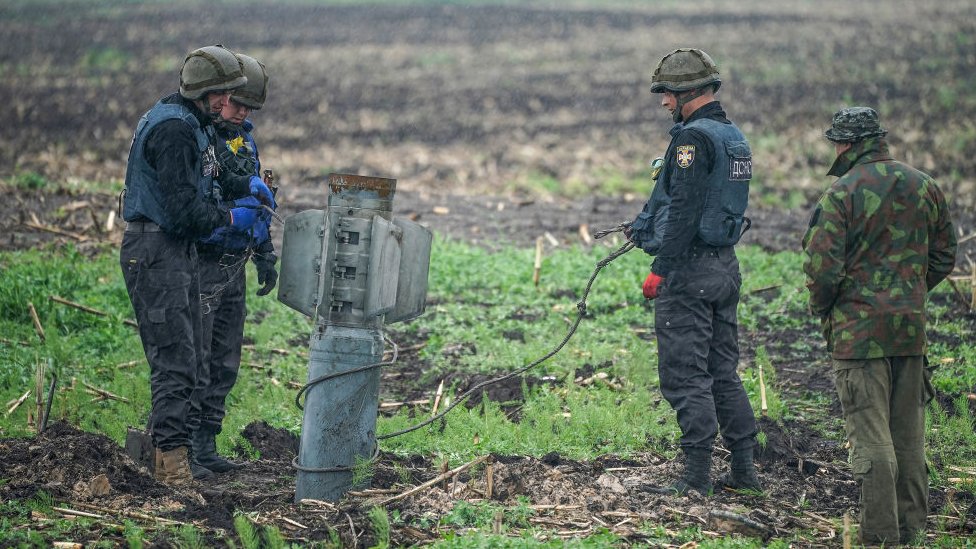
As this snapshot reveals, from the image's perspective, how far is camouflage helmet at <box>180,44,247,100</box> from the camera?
21.3ft

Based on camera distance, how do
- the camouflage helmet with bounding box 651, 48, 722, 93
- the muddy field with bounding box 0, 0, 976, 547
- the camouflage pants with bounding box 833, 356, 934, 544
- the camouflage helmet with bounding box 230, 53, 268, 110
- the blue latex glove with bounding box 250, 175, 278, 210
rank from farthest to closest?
the camouflage helmet with bounding box 230, 53, 268, 110 < the blue latex glove with bounding box 250, 175, 278, 210 < the camouflage helmet with bounding box 651, 48, 722, 93 < the muddy field with bounding box 0, 0, 976, 547 < the camouflage pants with bounding box 833, 356, 934, 544

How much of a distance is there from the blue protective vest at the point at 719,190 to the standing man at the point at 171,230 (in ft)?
8.74

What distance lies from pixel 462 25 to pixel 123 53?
397 inches

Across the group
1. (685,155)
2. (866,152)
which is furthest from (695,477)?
(866,152)

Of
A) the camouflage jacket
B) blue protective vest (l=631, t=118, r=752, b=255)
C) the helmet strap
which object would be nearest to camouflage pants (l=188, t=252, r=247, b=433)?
blue protective vest (l=631, t=118, r=752, b=255)

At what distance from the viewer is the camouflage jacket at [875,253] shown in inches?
225

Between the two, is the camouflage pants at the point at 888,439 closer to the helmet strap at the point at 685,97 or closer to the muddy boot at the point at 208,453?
the helmet strap at the point at 685,97

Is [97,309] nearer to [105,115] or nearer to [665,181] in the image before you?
[665,181]

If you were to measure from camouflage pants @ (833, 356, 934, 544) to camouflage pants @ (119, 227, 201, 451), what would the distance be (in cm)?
381

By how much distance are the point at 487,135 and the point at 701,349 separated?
14.5m

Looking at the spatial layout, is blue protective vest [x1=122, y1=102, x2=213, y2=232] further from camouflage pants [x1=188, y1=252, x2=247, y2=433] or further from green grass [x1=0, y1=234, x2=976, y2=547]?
green grass [x1=0, y1=234, x2=976, y2=547]

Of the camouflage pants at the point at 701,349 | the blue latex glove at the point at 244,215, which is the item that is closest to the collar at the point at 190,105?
the blue latex glove at the point at 244,215

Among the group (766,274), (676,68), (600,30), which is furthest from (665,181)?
(600,30)

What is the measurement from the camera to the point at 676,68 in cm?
654
